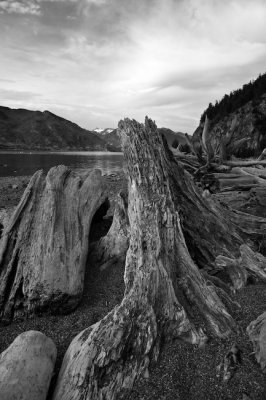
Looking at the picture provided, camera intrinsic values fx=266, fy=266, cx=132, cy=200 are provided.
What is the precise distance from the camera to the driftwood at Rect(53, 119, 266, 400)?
169 inches

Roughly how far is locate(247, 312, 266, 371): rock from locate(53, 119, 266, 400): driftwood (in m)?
0.41

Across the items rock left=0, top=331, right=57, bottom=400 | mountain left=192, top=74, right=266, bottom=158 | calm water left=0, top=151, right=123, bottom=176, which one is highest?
mountain left=192, top=74, right=266, bottom=158

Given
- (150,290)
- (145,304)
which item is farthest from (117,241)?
(145,304)

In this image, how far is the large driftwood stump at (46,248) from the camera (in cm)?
640

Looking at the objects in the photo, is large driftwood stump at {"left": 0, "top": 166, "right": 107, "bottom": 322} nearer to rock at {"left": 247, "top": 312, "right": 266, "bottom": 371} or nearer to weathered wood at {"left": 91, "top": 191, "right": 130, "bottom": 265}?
weathered wood at {"left": 91, "top": 191, "right": 130, "bottom": 265}

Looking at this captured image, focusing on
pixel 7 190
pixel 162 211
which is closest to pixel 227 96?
pixel 7 190

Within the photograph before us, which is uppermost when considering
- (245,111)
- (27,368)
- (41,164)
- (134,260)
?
(245,111)

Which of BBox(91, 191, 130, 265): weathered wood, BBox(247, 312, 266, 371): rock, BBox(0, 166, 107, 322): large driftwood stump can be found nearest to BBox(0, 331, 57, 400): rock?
BBox(0, 166, 107, 322): large driftwood stump

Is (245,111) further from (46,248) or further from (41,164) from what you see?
(46,248)

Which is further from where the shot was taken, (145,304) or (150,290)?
(150,290)

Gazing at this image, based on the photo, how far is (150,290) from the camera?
529 centimetres

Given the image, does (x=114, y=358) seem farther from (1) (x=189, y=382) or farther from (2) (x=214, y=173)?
(2) (x=214, y=173)

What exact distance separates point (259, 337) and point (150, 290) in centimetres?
208

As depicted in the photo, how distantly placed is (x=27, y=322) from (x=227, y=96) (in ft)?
568
